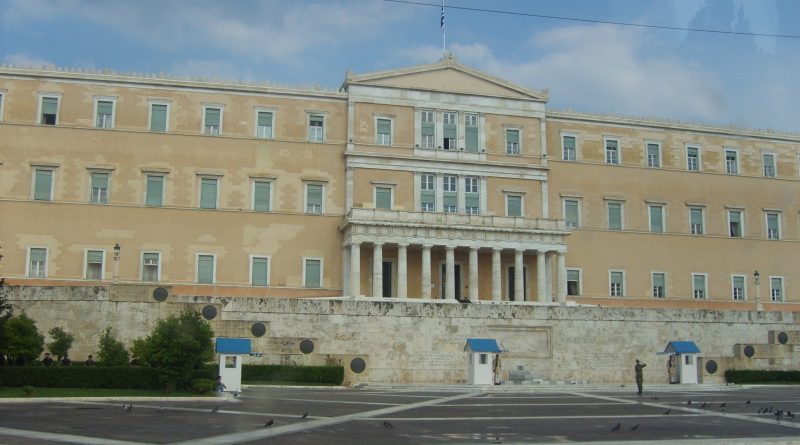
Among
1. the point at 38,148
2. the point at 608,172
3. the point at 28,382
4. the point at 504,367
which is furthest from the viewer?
the point at 608,172

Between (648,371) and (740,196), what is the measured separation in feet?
77.7

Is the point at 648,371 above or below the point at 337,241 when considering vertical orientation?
below

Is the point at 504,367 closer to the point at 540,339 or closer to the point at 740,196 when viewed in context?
the point at 540,339

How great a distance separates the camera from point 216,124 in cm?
4969

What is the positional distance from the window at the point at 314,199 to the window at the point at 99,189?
1112 cm

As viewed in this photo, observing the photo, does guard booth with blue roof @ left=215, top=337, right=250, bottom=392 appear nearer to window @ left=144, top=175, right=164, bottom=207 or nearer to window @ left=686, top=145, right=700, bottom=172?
window @ left=144, top=175, right=164, bottom=207

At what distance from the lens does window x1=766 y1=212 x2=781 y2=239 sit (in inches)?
2297

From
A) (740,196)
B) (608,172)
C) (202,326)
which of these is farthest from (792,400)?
(740,196)

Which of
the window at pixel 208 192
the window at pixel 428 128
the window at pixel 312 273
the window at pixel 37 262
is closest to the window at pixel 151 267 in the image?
the window at pixel 208 192

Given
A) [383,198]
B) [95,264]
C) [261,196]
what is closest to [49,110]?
[95,264]

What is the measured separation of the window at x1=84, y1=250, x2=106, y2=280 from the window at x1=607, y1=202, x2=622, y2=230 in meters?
30.6

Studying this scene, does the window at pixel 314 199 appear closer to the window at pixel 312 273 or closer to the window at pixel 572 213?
the window at pixel 312 273

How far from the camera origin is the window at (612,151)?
183 ft

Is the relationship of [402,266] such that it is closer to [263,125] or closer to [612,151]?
[263,125]
